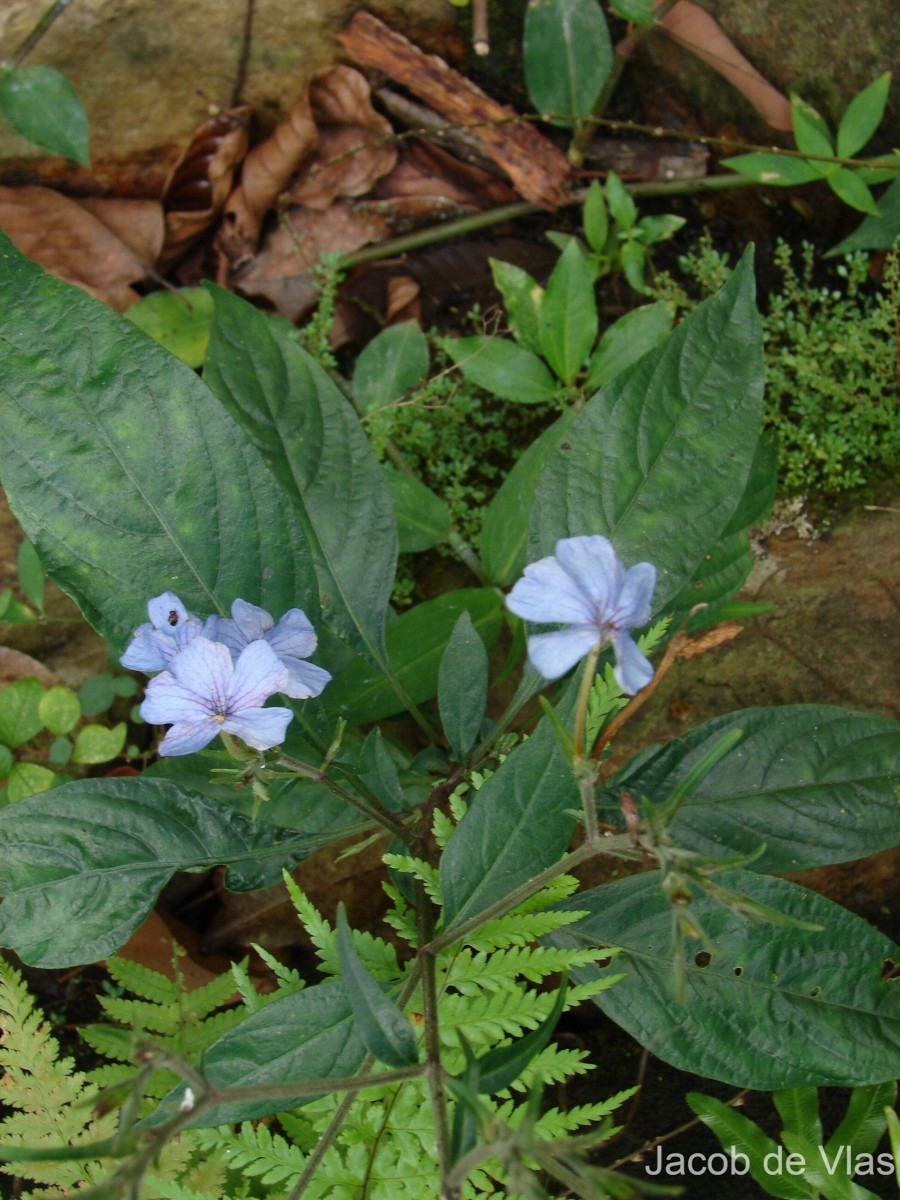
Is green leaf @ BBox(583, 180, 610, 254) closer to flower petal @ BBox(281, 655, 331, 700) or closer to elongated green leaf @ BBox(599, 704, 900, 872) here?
elongated green leaf @ BBox(599, 704, 900, 872)

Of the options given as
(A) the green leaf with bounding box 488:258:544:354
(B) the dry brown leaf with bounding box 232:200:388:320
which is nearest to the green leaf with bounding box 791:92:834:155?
(A) the green leaf with bounding box 488:258:544:354

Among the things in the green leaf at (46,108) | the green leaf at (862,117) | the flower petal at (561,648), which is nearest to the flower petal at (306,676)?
the flower petal at (561,648)

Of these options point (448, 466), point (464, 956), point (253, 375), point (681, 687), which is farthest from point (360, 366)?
point (464, 956)

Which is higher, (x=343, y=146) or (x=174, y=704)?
(x=343, y=146)

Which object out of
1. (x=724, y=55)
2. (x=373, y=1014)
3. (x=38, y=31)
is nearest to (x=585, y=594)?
(x=373, y=1014)

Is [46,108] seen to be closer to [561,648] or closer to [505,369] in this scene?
[505,369]
